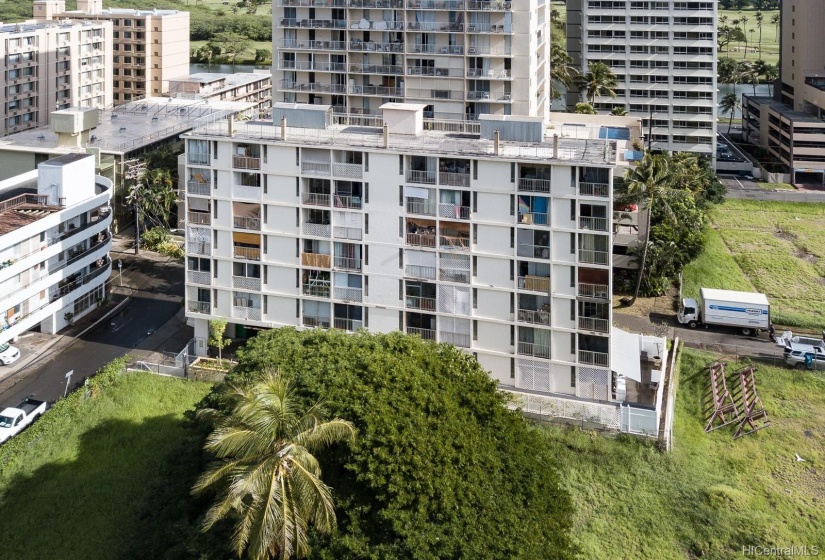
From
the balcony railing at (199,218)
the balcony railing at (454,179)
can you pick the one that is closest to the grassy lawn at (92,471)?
the balcony railing at (199,218)

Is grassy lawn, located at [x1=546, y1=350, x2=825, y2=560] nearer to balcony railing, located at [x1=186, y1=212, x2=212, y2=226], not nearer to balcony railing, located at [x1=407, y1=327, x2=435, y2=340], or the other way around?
balcony railing, located at [x1=407, y1=327, x2=435, y2=340]

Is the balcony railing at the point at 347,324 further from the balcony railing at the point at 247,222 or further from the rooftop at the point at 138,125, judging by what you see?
the rooftop at the point at 138,125

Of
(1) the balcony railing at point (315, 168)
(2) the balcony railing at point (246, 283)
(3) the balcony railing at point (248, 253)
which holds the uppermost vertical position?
(1) the balcony railing at point (315, 168)

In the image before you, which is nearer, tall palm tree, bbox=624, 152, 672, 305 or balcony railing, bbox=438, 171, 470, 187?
balcony railing, bbox=438, 171, 470, 187

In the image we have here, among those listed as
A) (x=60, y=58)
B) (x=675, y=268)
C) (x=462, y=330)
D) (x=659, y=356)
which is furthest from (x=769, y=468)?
(x=60, y=58)

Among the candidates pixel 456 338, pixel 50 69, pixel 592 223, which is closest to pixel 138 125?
pixel 50 69

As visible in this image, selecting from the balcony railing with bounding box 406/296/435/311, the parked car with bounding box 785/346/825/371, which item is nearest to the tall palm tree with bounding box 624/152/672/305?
the parked car with bounding box 785/346/825/371

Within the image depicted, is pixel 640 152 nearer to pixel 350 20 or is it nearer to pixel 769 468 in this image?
pixel 350 20
